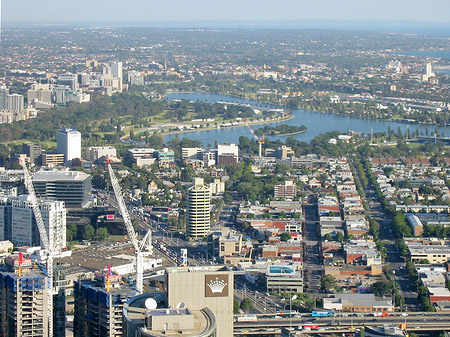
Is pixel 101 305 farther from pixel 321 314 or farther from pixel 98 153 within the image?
pixel 98 153

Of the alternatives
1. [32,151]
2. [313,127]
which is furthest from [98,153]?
[313,127]

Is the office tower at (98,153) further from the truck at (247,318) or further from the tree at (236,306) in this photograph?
the truck at (247,318)

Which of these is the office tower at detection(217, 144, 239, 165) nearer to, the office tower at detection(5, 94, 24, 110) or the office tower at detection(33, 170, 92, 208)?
the office tower at detection(33, 170, 92, 208)

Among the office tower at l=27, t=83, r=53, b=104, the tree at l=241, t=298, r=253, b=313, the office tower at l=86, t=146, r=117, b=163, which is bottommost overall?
the office tower at l=27, t=83, r=53, b=104

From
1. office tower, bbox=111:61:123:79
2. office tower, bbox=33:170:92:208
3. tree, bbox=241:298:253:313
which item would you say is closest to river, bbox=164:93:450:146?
office tower, bbox=111:61:123:79

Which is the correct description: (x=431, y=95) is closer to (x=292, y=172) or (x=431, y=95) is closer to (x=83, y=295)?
(x=292, y=172)

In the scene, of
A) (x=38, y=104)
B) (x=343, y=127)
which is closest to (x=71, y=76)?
(x=38, y=104)
